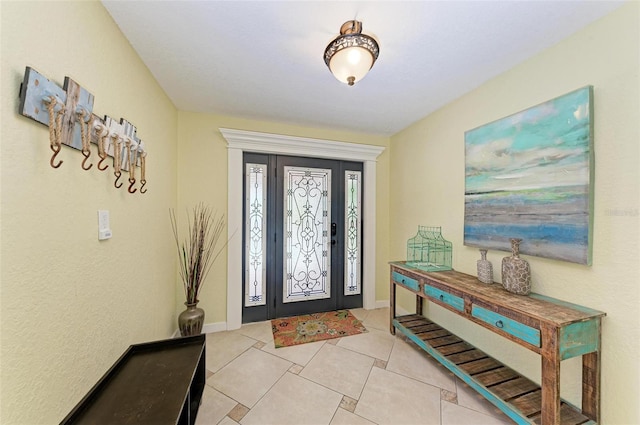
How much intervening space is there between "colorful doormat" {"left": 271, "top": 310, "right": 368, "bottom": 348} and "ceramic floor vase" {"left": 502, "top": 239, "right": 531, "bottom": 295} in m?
1.57

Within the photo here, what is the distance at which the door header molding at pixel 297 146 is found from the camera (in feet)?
9.03

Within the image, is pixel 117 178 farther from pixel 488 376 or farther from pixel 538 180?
pixel 488 376

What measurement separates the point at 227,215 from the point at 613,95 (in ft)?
10.2

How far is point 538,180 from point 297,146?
2.27m

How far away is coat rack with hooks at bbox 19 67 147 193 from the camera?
842mm

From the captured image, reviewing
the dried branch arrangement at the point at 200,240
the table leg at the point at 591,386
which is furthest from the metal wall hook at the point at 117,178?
the table leg at the point at 591,386

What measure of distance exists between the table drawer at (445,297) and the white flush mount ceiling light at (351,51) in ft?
5.65

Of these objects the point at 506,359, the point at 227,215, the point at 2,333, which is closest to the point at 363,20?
the point at 2,333

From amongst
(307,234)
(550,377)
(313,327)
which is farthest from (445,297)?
(307,234)

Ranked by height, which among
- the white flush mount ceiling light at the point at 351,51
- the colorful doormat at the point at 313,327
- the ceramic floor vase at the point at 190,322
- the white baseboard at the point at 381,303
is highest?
the white flush mount ceiling light at the point at 351,51

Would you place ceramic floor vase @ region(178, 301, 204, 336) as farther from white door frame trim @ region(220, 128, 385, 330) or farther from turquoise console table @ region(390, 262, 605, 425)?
turquoise console table @ region(390, 262, 605, 425)

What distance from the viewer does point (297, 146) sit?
2.96 m

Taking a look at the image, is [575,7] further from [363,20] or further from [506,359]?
[506,359]

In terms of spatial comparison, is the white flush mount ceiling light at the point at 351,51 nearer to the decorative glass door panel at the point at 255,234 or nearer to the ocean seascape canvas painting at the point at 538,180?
the ocean seascape canvas painting at the point at 538,180
